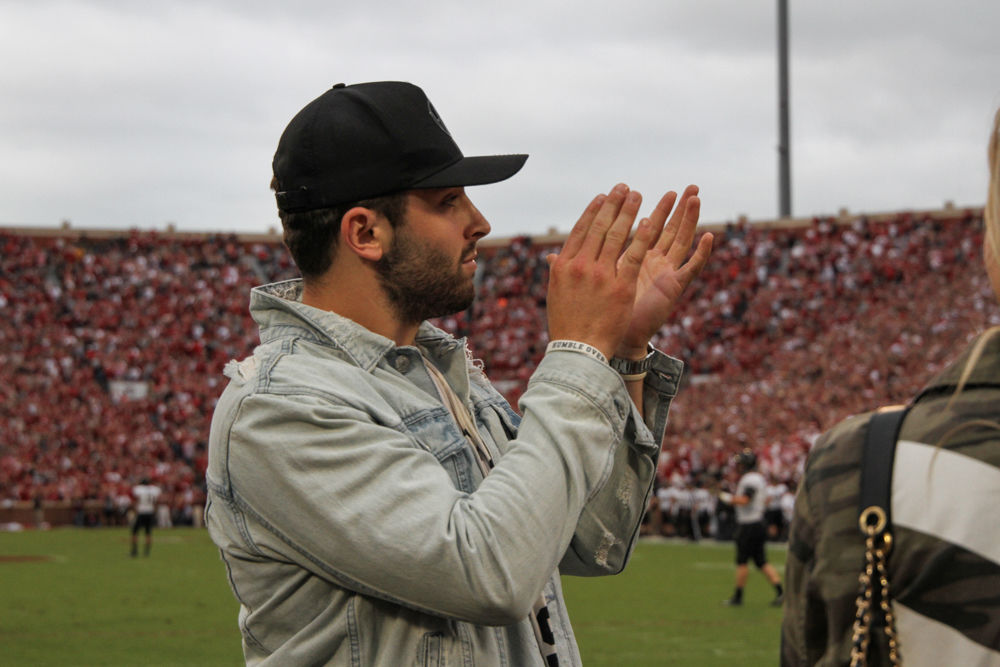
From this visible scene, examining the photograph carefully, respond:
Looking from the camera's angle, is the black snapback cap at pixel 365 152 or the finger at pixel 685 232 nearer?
the black snapback cap at pixel 365 152

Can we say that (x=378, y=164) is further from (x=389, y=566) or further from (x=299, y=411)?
(x=389, y=566)

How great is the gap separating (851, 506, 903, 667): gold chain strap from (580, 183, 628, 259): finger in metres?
0.85

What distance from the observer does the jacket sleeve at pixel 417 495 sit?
2.04m

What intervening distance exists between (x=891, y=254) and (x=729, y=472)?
1216 cm

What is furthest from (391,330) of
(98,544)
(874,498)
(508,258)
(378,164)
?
(508,258)

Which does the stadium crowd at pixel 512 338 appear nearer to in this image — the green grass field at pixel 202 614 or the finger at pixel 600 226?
the green grass field at pixel 202 614

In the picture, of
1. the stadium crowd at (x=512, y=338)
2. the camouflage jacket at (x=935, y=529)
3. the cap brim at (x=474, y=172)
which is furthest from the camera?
the stadium crowd at (x=512, y=338)

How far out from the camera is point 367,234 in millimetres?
2438

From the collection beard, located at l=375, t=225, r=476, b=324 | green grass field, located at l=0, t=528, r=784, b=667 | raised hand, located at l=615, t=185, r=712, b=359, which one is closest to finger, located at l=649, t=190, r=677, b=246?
raised hand, located at l=615, t=185, r=712, b=359

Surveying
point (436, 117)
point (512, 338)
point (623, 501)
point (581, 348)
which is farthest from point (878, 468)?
point (512, 338)

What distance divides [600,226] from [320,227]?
0.56 m

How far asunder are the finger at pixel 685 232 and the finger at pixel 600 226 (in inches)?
13.7

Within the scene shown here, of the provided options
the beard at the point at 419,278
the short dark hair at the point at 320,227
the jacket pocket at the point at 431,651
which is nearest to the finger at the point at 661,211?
the beard at the point at 419,278

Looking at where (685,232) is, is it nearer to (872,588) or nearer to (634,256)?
(634,256)
